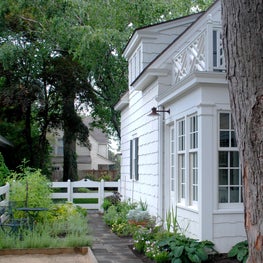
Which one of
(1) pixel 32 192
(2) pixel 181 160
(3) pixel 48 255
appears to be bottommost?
(3) pixel 48 255

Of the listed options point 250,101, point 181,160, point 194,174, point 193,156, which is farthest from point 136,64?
point 250,101

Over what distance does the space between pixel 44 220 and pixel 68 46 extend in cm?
1358

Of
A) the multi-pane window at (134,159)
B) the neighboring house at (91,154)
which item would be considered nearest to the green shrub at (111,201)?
the multi-pane window at (134,159)

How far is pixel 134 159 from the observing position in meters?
14.4

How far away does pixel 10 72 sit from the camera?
911 inches

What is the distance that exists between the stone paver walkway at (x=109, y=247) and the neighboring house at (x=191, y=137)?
3.87 feet

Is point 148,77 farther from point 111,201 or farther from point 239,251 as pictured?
point 111,201

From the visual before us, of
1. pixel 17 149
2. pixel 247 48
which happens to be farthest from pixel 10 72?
pixel 247 48

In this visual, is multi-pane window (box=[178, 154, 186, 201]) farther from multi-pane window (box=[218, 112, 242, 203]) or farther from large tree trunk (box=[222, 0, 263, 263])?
large tree trunk (box=[222, 0, 263, 263])

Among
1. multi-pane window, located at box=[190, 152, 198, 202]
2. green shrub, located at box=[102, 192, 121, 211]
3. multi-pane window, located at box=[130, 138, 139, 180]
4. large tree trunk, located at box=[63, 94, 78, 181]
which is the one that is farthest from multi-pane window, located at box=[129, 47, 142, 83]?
large tree trunk, located at box=[63, 94, 78, 181]

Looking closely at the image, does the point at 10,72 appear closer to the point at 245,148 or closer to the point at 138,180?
the point at 138,180

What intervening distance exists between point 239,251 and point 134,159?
7.22m

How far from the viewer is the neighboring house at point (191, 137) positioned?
8117 mm

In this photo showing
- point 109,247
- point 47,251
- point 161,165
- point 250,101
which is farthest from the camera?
point 161,165
